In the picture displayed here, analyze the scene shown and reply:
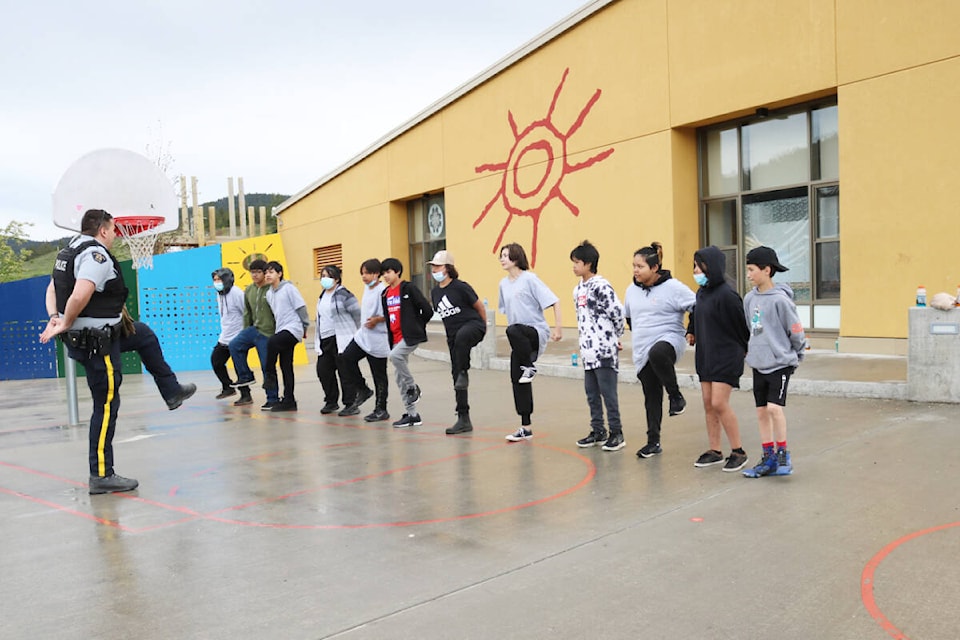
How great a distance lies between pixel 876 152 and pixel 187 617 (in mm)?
12007

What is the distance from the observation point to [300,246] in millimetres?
32156

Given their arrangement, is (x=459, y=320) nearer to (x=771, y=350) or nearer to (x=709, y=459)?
(x=709, y=459)

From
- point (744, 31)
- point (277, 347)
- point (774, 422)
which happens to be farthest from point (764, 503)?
point (744, 31)

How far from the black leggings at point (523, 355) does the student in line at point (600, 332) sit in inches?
24.3

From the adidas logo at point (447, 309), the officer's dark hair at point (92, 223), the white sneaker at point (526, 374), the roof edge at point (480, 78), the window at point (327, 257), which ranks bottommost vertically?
the white sneaker at point (526, 374)

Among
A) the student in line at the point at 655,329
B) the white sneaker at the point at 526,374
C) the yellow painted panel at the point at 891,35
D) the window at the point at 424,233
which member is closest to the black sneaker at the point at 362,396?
the white sneaker at the point at 526,374

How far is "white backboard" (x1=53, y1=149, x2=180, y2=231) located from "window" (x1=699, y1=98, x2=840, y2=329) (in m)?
10.9

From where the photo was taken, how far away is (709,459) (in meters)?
6.29

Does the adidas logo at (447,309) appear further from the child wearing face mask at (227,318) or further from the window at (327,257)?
the window at (327,257)

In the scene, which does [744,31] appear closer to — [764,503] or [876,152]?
[876,152]

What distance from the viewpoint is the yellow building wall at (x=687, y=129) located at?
1179 centimetres

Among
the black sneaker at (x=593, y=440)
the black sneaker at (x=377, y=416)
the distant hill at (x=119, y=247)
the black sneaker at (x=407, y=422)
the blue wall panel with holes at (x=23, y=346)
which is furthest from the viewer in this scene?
the distant hill at (x=119, y=247)

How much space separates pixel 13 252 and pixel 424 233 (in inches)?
822

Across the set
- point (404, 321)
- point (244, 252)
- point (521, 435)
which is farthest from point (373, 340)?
point (244, 252)
